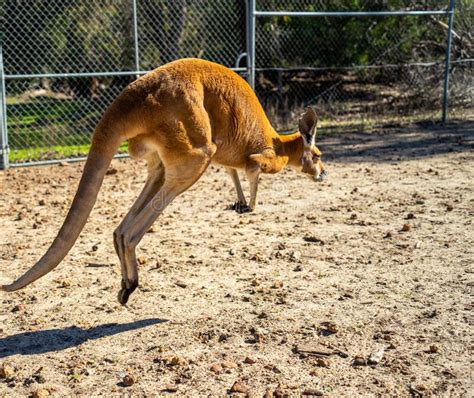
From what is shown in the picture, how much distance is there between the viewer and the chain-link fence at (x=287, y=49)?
12102 mm

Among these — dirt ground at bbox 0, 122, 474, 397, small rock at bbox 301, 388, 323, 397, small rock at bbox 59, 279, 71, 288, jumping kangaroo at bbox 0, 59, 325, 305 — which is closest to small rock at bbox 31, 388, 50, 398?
dirt ground at bbox 0, 122, 474, 397

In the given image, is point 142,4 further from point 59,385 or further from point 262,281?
point 59,385

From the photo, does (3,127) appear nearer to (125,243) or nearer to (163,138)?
(125,243)

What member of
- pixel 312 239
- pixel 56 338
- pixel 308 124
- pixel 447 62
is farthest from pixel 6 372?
pixel 447 62

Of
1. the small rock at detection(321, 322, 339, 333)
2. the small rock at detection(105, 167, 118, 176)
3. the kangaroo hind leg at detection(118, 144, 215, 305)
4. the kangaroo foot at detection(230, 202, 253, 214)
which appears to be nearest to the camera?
the small rock at detection(321, 322, 339, 333)

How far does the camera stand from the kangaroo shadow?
390 centimetres

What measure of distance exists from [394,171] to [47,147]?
5216 millimetres

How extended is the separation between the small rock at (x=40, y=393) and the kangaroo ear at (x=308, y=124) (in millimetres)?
2862

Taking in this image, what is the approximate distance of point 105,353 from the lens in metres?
3.85

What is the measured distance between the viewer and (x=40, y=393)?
3.32 metres

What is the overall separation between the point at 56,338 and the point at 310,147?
2.58m

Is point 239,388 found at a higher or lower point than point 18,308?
higher

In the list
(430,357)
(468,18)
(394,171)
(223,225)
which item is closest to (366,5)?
(468,18)

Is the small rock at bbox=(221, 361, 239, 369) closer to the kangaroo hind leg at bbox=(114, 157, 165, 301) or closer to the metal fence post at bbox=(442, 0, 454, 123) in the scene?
the kangaroo hind leg at bbox=(114, 157, 165, 301)
